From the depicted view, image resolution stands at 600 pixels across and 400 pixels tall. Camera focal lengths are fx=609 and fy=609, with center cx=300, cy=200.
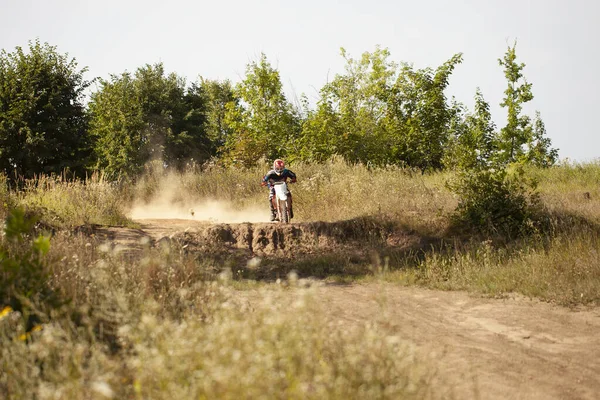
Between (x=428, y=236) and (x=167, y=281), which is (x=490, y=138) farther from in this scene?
(x=167, y=281)

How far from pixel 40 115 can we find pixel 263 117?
399 inches

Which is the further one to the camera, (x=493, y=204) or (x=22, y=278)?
(x=493, y=204)

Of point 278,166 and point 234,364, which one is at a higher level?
point 278,166

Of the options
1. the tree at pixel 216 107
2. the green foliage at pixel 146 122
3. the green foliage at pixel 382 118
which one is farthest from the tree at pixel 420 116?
the tree at pixel 216 107

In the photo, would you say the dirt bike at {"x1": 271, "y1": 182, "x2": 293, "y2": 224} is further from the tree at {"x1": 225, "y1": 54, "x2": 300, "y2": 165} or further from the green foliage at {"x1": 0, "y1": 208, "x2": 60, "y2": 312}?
the tree at {"x1": 225, "y1": 54, "x2": 300, "y2": 165}

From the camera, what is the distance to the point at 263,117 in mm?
30031

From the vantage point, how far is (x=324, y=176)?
66.7 feet

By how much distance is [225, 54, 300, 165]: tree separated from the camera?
2980 centimetres

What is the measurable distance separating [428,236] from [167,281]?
7.16 meters

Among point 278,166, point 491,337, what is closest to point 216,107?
point 278,166

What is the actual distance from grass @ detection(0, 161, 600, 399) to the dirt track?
1.77ft

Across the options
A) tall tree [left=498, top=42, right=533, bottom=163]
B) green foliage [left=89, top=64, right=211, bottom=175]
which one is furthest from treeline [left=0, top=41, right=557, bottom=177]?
green foliage [left=89, top=64, right=211, bottom=175]

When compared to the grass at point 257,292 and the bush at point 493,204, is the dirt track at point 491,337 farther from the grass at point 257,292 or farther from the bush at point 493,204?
the bush at point 493,204

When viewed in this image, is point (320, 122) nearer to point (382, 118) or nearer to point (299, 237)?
point (382, 118)
